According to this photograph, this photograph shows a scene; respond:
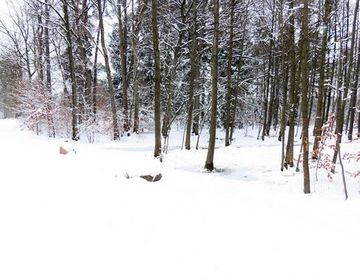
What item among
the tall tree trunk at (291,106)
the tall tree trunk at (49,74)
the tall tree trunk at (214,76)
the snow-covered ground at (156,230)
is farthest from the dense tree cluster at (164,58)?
the snow-covered ground at (156,230)

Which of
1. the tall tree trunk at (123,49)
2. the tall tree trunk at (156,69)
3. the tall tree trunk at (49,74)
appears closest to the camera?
the tall tree trunk at (156,69)

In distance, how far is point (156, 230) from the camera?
4.23 metres

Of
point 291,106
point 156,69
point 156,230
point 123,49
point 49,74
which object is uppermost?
point 123,49

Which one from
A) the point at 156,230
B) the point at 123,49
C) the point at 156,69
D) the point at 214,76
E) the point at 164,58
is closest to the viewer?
the point at 156,230

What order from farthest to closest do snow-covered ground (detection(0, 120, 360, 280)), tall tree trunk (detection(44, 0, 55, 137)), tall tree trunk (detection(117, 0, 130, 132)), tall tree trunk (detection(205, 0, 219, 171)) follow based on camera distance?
tall tree trunk (detection(117, 0, 130, 132)) < tall tree trunk (detection(44, 0, 55, 137)) < tall tree trunk (detection(205, 0, 219, 171)) < snow-covered ground (detection(0, 120, 360, 280))

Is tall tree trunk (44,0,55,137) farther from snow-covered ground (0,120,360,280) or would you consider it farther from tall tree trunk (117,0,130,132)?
snow-covered ground (0,120,360,280)

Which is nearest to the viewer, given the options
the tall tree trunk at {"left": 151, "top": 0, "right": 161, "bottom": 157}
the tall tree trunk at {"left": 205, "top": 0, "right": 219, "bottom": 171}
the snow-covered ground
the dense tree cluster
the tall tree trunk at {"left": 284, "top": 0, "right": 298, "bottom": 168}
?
the snow-covered ground

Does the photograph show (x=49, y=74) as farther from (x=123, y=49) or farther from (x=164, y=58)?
(x=164, y=58)

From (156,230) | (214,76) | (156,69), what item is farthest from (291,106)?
(156,230)

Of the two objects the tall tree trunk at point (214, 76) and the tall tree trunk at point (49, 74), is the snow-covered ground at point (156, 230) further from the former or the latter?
the tall tree trunk at point (49, 74)

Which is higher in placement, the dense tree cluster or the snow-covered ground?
the dense tree cluster

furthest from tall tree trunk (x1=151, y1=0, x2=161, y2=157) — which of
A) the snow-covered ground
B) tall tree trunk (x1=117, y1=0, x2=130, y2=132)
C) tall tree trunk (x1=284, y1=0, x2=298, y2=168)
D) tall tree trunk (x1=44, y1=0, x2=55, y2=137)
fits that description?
tall tree trunk (x1=44, y1=0, x2=55, y2=137)

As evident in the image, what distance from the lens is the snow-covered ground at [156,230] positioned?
10.9 feet

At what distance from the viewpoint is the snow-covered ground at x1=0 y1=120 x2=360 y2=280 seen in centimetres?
332
